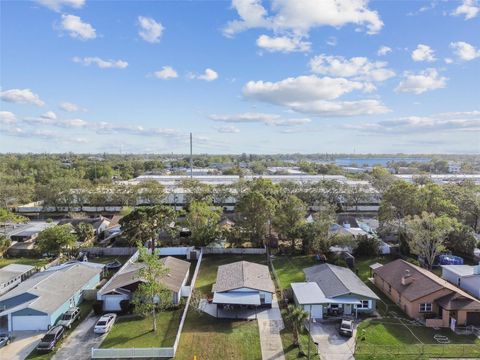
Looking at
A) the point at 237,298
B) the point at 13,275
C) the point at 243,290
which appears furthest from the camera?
the point at 13,275

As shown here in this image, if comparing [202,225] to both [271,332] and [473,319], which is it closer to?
[271,332]

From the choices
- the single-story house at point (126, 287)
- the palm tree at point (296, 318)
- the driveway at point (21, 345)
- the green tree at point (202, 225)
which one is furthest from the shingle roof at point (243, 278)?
the driveway at point (21, 345)

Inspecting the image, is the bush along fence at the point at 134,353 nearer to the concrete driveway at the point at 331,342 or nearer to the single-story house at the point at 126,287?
the single-story house at the point at 126,287

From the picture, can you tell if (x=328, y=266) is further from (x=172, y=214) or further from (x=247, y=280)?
(x=172, y=214)

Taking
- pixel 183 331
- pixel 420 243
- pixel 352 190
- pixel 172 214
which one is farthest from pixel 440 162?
pixel 183 331

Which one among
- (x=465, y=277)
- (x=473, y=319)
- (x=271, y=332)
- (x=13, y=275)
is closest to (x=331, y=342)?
(x=271, y=332)

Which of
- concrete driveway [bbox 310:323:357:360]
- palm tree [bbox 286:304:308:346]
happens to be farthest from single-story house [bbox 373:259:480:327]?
palm tree [bbox 286:304:308:346]
